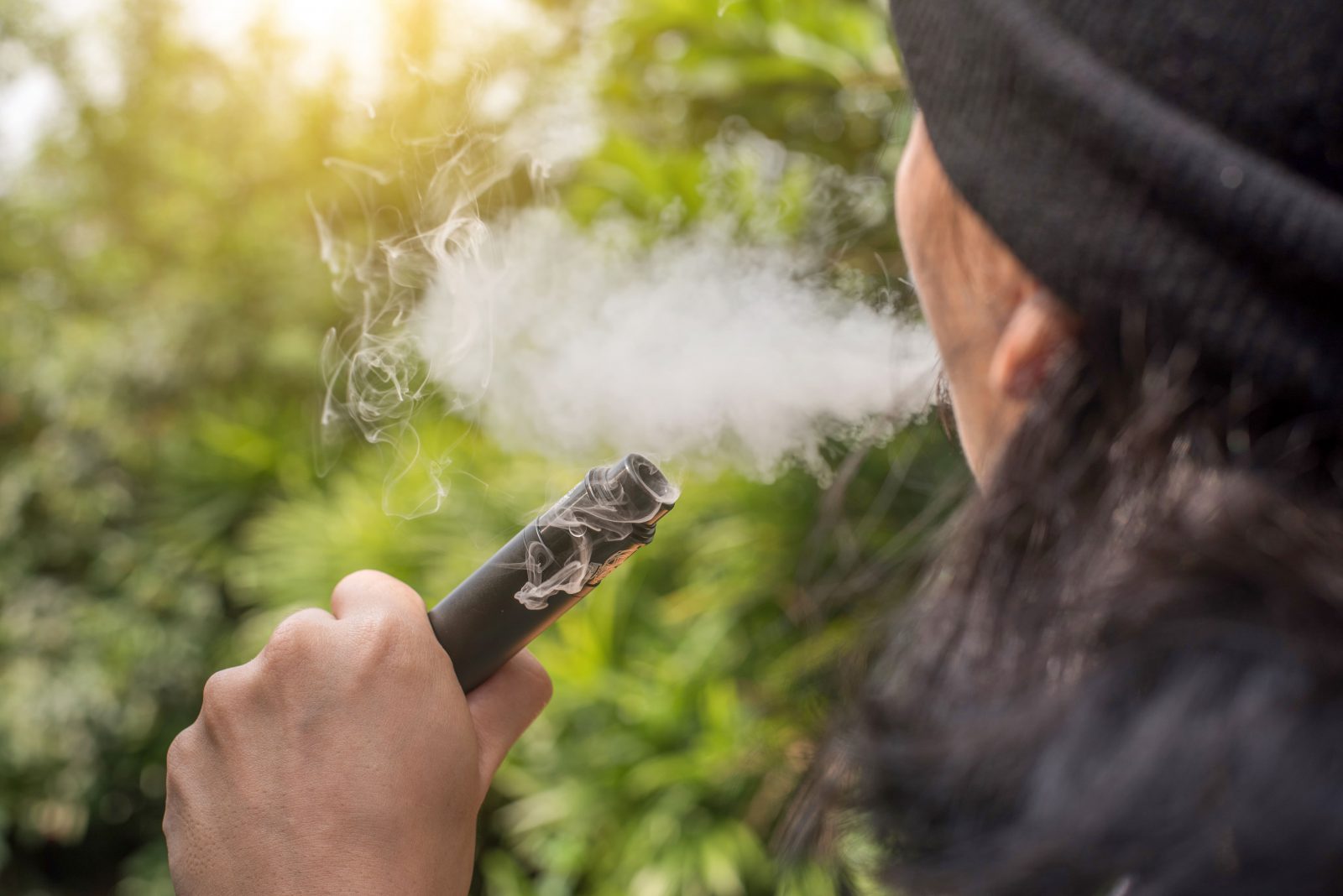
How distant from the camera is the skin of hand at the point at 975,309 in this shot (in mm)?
542

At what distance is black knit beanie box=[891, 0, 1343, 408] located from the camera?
43 cm

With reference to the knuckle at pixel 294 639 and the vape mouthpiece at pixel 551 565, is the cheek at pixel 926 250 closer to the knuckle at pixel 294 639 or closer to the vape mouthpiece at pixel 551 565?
the vape mouthpiece at pixel 551 565

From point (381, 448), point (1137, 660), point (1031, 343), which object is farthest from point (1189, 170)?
point (381, 448)

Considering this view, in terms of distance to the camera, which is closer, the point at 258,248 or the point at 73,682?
the point at 73,682

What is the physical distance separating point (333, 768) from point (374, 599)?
12 cm

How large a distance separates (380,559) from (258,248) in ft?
8.07

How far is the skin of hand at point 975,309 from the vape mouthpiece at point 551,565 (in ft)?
0.69

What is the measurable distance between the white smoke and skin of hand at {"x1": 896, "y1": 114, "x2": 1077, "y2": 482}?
232mm

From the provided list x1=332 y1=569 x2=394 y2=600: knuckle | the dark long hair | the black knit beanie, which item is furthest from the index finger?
the black knit beanie

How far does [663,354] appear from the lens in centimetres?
132

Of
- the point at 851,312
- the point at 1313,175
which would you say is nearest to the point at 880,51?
the point at 851,312

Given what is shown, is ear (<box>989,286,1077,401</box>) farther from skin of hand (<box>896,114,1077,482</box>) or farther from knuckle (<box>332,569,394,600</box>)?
knuckle (<box>332,569,394,600</box>)

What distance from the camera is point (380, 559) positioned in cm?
338

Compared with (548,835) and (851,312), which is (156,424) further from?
(851,312)
